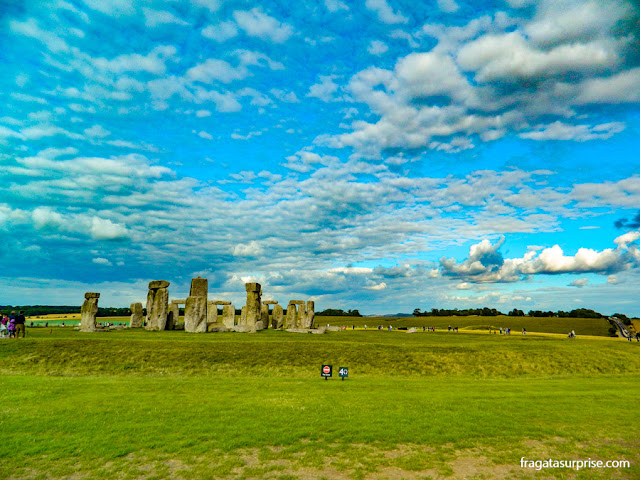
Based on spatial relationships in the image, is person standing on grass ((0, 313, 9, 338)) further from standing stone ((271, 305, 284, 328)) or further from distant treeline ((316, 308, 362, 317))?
distant treeline ((316, 308, 362, 317))

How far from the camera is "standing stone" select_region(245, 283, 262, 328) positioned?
4334cm

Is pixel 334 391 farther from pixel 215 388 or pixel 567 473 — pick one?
pixel 567 473

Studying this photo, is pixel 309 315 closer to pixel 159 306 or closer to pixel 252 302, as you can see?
pixel 252 302

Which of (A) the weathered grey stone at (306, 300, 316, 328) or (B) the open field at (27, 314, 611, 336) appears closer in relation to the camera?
(A) the weathered grey stone at (306, 300, 316, 328)

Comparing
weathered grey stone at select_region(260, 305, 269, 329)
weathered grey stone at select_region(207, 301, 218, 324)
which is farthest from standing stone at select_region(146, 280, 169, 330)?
weathered grey stone at select_region(260, 305, 269, 329)

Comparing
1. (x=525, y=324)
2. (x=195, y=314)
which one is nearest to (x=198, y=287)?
(x=195, y=314)

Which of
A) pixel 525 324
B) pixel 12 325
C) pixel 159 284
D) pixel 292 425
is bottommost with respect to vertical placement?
pixel 292 425

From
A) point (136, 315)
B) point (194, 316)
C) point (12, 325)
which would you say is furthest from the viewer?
point (136, 315)

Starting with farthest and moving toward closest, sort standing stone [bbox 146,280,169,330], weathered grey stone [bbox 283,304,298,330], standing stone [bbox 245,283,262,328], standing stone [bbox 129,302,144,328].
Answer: weathered grey stone [bbox 283,304,298,330] → standing stone [bbox 129,302,144,328] → standing stone [bbox 245,283,262,328] → standing stone [bbox 146,280,169,330]

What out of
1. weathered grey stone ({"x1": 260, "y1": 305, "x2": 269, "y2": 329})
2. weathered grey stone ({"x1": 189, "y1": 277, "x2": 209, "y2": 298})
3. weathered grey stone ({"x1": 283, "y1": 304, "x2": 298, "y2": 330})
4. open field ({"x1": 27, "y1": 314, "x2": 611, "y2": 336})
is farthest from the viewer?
open field ({"x1": 27, "y1": 314, "x2": 611, "y2": 336})

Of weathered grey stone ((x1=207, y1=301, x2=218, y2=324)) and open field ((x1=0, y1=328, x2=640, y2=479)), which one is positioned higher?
weathered grey stone ((x1=207, y1=301, x2=218, y2=324))

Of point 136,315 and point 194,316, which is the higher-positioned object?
point 136,315

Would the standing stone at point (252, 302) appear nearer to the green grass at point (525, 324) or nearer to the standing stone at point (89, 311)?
the standing stone at point (89, 311)

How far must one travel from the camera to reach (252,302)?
43719mm
